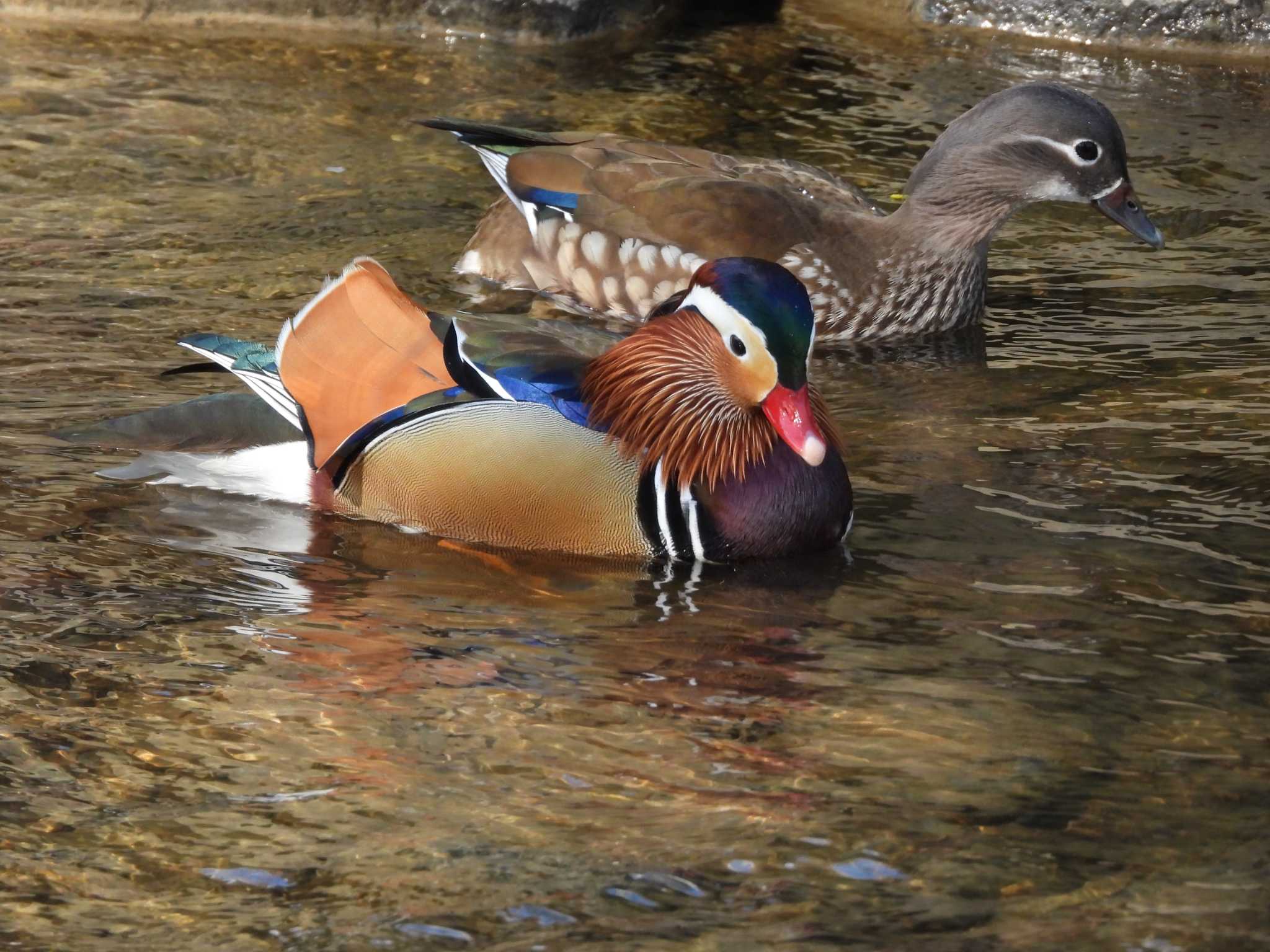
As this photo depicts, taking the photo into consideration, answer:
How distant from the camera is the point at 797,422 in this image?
4699 millimetres

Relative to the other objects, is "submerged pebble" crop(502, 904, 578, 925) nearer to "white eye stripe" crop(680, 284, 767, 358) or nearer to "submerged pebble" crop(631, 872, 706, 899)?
"submerged pebble" crop(631, 872, 706, 899)

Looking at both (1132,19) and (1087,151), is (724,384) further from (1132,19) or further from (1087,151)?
(1132,19)

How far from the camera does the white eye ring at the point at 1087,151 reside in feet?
22.7

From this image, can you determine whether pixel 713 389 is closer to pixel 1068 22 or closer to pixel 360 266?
pixel 360 266

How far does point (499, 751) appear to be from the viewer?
3.75 metres

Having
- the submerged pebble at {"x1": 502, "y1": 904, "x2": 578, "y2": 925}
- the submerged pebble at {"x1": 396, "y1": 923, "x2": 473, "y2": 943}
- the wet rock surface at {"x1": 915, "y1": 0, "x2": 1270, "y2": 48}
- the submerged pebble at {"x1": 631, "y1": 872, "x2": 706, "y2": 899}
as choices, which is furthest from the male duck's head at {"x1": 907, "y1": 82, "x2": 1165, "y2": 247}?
the submerged pebble at {"x1": 396, "y1": 923, "x2": 473, "y2": 943}

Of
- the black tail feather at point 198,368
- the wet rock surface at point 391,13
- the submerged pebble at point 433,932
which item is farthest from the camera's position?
the wet rock surface at point 391,13

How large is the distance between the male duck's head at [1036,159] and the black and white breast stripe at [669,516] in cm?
279

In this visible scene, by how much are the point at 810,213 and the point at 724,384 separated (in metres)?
2.17

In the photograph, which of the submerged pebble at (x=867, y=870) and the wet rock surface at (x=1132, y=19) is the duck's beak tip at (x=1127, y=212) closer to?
the wet rock surface at (x=1132, y=19)

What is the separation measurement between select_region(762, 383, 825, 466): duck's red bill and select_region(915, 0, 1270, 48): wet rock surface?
6356mm

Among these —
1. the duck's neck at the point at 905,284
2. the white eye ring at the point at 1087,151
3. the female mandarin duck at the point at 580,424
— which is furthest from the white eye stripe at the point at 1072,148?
the female mandarin duck at the point at 580,424

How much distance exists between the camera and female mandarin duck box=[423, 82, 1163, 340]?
6.87 m

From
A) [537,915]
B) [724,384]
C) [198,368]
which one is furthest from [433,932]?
[198,368]
